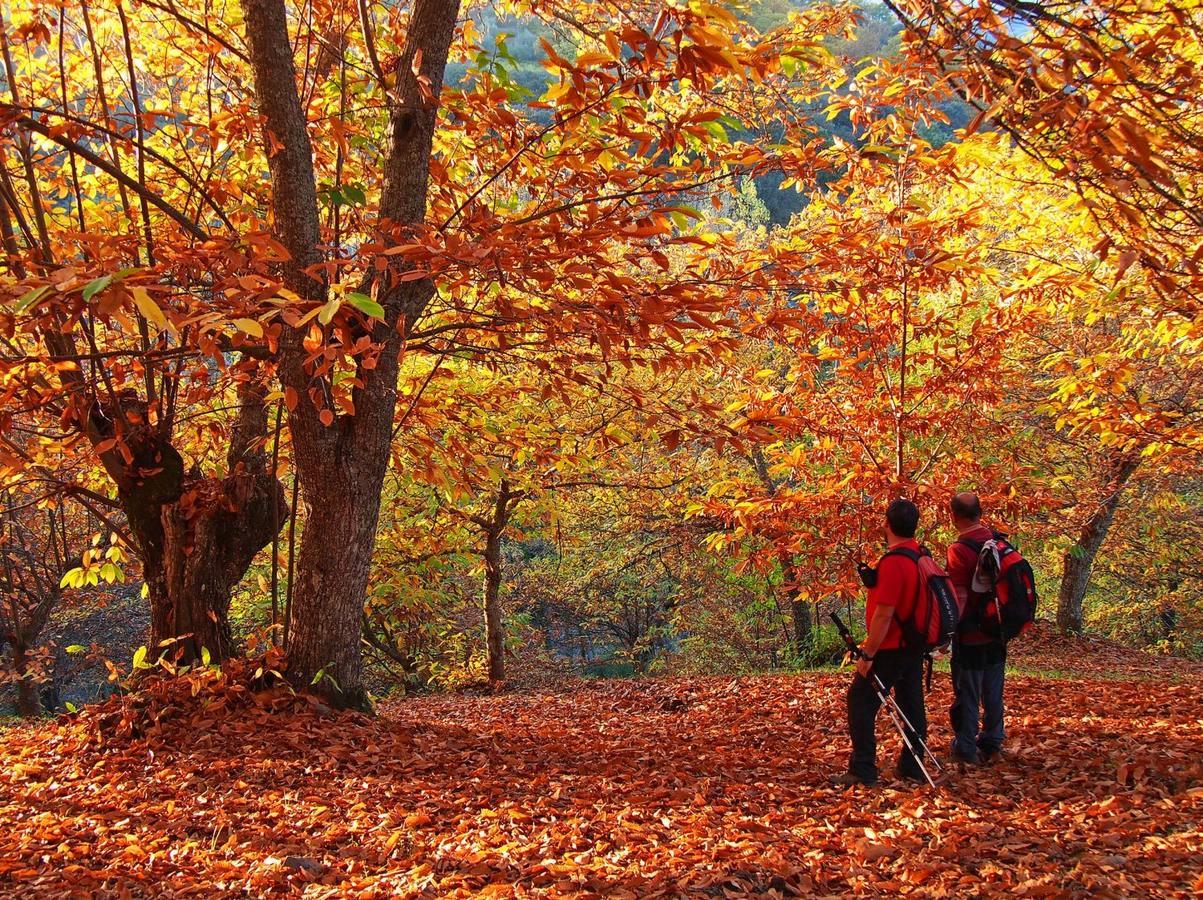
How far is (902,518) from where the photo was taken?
4.23 metres

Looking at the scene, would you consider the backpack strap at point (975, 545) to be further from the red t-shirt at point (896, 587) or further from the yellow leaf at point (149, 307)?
the yellow leaf at point (149, 307)

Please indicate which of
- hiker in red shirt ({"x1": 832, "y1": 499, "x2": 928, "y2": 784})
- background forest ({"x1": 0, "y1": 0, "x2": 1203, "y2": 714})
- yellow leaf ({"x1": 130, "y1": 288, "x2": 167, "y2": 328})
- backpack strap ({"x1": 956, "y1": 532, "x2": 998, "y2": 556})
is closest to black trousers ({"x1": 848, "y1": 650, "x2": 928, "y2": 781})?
hiker in red shirt ({"x1": 832, "y1": 499, "x2": 928, "y2": 784})

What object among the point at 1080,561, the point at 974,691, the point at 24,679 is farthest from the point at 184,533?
the point at 1080,561

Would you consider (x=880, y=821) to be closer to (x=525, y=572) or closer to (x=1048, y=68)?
(x=1048, y=68)

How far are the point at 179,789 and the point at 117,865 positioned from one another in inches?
35.2

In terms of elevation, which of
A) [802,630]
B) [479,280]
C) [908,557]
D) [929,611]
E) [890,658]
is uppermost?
[479,280]

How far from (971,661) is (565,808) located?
2.49 m

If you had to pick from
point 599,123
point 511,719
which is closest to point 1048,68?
point 599,123

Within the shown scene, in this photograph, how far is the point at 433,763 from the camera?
462cm

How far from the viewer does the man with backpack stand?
448 cm

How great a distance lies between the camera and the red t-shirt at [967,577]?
14.9ft

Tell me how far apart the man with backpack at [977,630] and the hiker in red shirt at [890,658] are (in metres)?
0.45

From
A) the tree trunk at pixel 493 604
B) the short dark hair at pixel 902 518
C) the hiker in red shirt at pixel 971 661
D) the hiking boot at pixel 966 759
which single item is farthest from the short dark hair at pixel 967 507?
the tree trunk at pixel 493 604

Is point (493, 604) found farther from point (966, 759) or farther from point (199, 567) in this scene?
point (966, 759)
